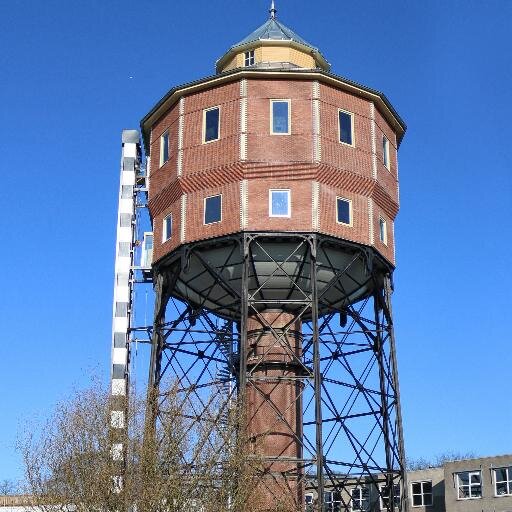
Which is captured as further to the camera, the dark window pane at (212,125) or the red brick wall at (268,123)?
the dark window pane at (212,125)

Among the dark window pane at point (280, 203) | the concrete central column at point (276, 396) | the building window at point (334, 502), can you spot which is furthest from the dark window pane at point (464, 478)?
the dark window pane at point (280, 203)

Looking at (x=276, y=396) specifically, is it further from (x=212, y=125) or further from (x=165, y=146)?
(x=165, y=146)

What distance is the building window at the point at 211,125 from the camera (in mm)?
32906

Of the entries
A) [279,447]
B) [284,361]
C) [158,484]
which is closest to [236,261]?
[284,361]

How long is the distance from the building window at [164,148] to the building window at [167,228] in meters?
2.27

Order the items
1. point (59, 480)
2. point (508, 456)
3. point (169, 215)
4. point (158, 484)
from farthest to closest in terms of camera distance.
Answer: point (508, 456), point (169, 215), point (59, 480), point (158, 484)

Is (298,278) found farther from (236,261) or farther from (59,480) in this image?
(59,480)

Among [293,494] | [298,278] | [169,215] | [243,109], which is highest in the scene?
[243,109]

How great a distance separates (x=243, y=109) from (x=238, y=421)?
35.8 ft

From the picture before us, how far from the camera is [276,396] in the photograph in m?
33.3

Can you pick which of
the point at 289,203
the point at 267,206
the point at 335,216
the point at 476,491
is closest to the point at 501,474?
the point at 476,491

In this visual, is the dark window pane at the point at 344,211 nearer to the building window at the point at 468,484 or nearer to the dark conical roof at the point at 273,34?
the dark conical roof at the point at 273,34

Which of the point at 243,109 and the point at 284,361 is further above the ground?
the point at 243,109

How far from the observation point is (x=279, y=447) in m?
32.7
